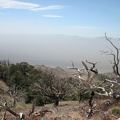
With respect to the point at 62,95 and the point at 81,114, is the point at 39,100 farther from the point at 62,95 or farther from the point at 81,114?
the point at 81,114

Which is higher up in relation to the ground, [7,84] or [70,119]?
[70,119]

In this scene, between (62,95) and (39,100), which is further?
(39,100)

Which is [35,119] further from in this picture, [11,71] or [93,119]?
[11,71]

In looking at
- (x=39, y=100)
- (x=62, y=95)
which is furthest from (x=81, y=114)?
(x=39, y=100)

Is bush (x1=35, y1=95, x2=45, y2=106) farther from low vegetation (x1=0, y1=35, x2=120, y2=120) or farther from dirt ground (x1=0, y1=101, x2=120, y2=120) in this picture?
dirt ground (x1=0, y1=101, x2=120, y2=120)

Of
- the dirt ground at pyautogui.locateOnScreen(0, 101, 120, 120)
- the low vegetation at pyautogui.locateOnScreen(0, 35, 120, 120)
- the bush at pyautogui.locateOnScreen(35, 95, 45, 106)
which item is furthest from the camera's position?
the bush at pyautogui.locateOnScreen(35, 95, 45, 106)

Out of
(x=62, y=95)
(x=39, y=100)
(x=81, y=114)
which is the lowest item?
(x=39, y=100)

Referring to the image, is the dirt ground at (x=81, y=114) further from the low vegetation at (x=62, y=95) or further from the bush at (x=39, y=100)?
the bush at (x=39, y=100)

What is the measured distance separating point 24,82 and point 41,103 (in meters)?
19.7

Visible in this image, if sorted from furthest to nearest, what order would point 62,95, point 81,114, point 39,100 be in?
point 39,100
point 62,95
point 81,114

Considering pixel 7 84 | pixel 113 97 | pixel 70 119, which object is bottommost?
pixel 7 84

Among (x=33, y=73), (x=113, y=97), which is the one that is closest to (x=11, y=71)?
(x=33, y=73)

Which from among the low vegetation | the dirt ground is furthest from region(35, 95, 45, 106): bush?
the dirt ground

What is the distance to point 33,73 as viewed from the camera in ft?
233
